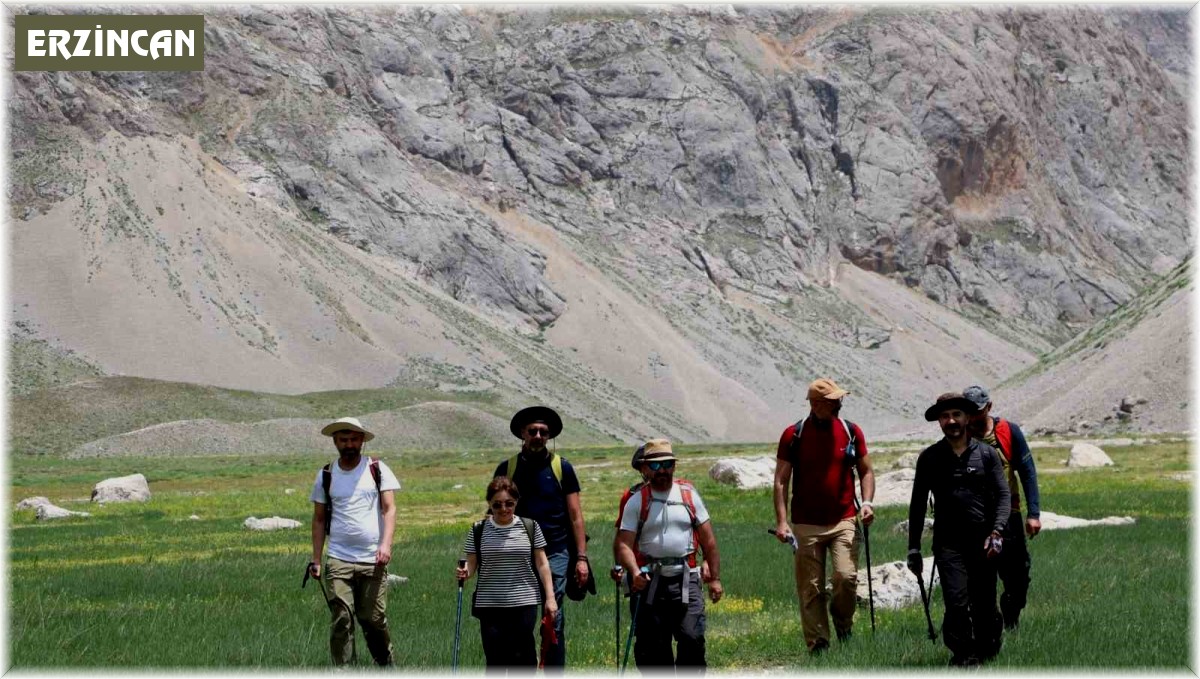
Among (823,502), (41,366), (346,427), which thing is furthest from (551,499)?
(41,366)

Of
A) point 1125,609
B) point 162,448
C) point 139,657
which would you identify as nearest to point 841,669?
point 1125,609

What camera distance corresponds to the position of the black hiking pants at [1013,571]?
1352 cm

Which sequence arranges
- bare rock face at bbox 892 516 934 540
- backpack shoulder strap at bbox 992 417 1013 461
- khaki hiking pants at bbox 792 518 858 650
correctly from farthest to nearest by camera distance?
bare rock face at bbox 892 516 934 540, backpack shoulder strap at bbox 992 417 1013 461, khaki hiking pants at bbox 792 518 858 650

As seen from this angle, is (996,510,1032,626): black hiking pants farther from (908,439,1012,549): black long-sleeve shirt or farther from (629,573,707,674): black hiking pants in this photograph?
(629,573,707,674): black hiking pants

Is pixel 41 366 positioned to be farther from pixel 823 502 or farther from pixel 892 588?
pixel 823 502

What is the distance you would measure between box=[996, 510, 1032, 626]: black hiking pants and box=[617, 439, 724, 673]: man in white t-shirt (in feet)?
12.1

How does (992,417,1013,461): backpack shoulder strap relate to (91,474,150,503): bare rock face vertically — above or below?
above

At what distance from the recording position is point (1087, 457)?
50781mm

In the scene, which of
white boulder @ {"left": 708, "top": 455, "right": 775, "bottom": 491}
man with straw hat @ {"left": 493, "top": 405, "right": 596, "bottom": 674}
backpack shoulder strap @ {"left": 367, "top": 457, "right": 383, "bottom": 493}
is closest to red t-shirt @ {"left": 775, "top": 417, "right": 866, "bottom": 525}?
man with straw hat @ {"left": 493, "top": 405, "right": 596, "bottom": 674}

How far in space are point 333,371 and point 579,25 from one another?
8421 centimetres

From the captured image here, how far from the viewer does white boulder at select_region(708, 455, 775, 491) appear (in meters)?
45.9

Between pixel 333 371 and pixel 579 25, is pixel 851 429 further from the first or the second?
pixel 579 25

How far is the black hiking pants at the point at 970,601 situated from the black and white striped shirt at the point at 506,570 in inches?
153

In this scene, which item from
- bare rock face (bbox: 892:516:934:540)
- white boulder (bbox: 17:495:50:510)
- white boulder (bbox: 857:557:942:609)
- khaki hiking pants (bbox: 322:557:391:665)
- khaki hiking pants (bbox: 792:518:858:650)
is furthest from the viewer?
white boulder (bbox: 17:495:50:510)
